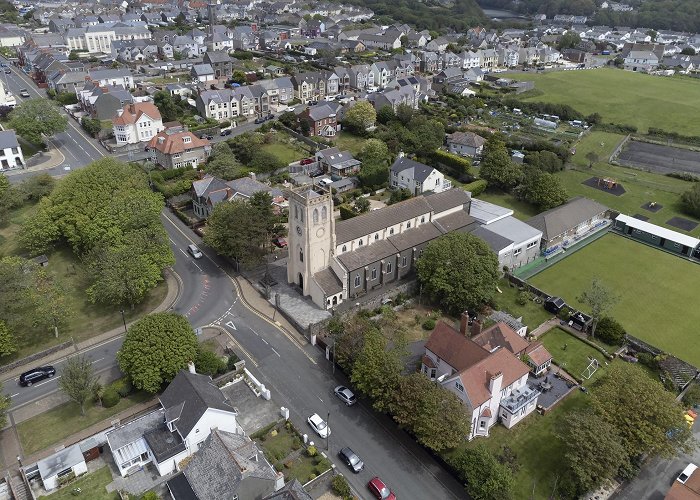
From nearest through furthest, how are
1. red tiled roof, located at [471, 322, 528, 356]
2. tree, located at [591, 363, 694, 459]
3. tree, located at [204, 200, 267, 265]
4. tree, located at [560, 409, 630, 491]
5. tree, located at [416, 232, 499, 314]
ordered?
tree, located at [560, 409, 630, 491]
tree, located at [591, 363, 694, 459]
red tiled roof, located at [471, 322, 528, 356]
tree, located at [416, 232, 499, 314]
tree, located at [204, 200, 267, 265]

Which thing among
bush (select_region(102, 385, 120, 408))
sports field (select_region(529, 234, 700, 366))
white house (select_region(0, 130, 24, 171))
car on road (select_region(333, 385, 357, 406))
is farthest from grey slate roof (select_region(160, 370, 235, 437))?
white house (select_region(0, 130, 24, 171))

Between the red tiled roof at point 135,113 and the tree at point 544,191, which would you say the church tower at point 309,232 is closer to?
the tree at point 544,191

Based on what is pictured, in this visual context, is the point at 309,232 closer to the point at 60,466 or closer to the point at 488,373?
the point at 488,373

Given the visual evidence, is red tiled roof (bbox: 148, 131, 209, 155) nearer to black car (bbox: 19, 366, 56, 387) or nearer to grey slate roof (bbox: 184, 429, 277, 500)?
black car (bbox: 19, 366, 56, 387)

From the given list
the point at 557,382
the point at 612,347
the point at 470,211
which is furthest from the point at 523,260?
the point at 557,382

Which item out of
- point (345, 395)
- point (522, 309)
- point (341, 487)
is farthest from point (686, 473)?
point (345, 395)

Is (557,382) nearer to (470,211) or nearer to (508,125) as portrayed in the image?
(470,211)

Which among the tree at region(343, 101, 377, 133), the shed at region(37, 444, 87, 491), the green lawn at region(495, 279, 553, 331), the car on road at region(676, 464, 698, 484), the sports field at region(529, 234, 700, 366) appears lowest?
the sports field at region(529, 234, 700, 366)
